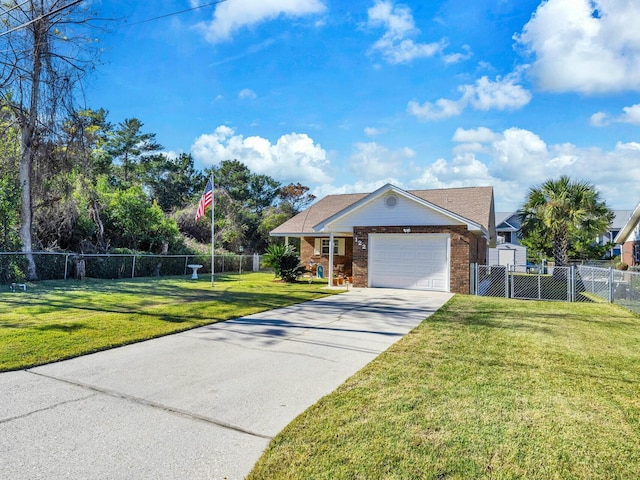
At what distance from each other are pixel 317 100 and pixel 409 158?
8.89m

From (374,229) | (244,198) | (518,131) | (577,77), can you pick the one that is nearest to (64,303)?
(374,229)

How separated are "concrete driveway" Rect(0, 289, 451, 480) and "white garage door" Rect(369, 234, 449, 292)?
781 cm

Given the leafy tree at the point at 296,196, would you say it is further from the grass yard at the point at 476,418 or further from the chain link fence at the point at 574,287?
the grass yard at the point at 476,418

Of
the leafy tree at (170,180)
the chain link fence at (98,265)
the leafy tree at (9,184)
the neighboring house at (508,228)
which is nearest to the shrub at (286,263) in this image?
the chain link fence at (98,265)

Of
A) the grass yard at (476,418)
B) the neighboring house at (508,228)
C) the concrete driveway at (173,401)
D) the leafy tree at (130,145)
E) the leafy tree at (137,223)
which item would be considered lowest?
the concrete driveway at (173,401)

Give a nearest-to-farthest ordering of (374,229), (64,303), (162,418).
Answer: (162,418) → (64,303) → (374,229)

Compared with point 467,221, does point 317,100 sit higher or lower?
higher

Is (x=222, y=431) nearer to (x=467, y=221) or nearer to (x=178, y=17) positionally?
(x=178, y=17)

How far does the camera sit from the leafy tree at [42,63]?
12.8m

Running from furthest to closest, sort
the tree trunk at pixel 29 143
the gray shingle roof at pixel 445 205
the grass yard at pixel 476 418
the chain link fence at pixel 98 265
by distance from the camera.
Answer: the gray shingle roof at pixel 445 205, the chain link fence at pixel 98 265, the tree trunk at pixel 29 143, the grass yard at pixel 476 418

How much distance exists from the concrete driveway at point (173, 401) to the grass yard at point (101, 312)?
56 centimetres

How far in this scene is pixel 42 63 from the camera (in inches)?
549

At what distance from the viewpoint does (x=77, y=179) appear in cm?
1708

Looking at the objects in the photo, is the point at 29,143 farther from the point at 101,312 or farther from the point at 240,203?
the point at 240,203
